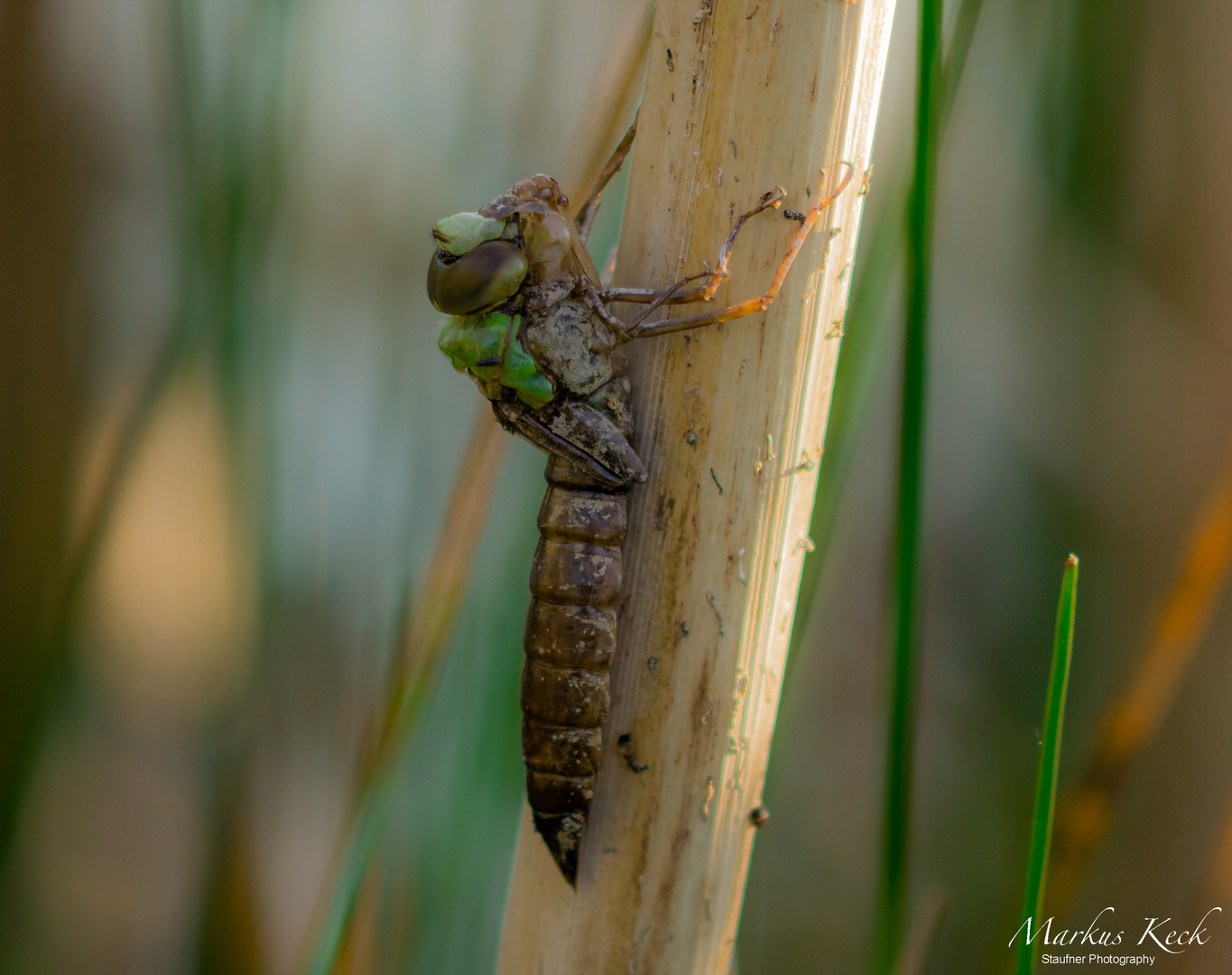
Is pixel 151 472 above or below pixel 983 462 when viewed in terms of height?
below

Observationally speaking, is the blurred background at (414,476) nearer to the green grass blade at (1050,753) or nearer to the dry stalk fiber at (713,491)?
the dry stalk fiber at (713,491)

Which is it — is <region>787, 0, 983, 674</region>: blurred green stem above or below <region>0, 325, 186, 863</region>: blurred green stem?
above

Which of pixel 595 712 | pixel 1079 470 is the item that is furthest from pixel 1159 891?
pixel 595 712

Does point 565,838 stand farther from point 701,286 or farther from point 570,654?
point 701,286

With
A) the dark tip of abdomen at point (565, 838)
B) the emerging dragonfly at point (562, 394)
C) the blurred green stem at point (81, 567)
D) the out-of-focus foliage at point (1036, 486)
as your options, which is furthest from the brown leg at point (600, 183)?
the dark tip of abdomen at point (565, 838)

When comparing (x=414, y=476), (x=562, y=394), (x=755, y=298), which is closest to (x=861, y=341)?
(x=755, y=298)

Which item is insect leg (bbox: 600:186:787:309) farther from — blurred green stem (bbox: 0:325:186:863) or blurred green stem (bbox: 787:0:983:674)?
blurred green stem (bbox: 0:325:186:863)

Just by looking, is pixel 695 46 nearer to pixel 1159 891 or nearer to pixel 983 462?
pixel 983 462

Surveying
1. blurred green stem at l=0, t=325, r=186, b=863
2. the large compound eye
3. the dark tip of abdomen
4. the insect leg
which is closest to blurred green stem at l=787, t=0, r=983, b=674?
the insect leg
